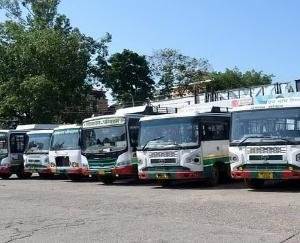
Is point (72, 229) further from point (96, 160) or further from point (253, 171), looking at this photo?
point (96, 160)

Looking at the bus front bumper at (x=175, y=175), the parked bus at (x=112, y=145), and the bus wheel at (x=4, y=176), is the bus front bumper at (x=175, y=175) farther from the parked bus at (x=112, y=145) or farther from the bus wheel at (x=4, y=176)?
the bus wheel at (x=4, y=176)

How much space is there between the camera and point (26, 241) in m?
9.10

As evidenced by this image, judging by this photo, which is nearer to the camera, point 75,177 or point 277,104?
point 277,104

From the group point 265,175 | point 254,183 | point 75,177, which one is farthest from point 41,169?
point 265,175

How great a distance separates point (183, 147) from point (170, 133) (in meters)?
0.69

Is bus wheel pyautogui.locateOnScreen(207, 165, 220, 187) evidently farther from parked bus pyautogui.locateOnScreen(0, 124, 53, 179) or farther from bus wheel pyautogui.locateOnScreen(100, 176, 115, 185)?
parked bus pyautogui.locateOnScreen(0, 124, 53, 179)

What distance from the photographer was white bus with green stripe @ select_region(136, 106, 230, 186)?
56.6 ft

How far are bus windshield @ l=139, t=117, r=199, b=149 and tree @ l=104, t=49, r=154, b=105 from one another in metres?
37.5

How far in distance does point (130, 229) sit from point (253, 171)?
21.1 feet

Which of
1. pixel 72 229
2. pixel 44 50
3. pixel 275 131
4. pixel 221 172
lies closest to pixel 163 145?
pixel 221 172

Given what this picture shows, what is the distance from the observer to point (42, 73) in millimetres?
40031

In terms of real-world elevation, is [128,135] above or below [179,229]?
above

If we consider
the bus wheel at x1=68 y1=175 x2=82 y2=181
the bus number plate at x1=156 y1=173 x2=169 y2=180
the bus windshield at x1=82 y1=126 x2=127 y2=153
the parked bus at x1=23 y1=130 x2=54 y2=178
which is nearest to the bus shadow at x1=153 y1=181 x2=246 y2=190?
the bus number plate at x1=156 y1=173 x2=169 y2=180

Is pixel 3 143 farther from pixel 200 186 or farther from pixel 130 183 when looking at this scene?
pixel 200 186
